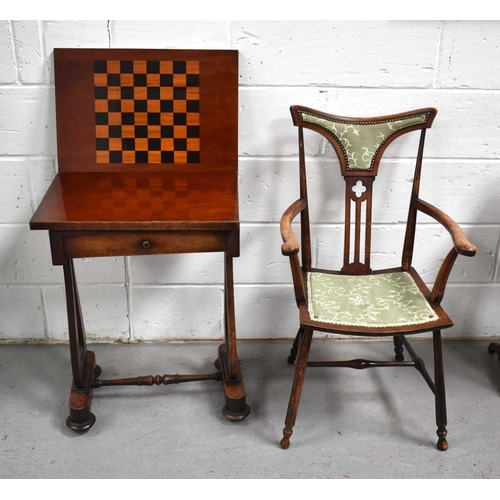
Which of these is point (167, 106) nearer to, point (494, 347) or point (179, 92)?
point (179, 92)

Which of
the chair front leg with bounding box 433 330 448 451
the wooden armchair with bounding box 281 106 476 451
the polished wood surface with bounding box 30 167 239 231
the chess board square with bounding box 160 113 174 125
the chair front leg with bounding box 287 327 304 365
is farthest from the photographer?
the chair front leg with bounding box 287 327 304 365

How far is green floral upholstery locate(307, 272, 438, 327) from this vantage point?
74.0 inches

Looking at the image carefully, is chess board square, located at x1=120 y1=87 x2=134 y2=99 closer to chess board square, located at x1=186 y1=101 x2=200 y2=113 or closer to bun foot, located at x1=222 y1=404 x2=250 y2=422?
chess board square, located at x1=186 y1=101 x2=200 y2=113

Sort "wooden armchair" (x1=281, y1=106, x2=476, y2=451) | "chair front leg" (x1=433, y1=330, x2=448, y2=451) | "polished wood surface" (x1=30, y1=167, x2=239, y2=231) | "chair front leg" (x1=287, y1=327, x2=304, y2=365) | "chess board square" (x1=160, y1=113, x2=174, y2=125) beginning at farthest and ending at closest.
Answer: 1. "chair front leg" (x1=287, y1=327, x2=304, y2=365)
2. "chess board square" (x1=160, y1=113, x2=174, y2=125)
3. "chair front leg" (x1=433, y1=330, x2=448, y2=451)
4. "wooden armchair" (x1=281, y1=106, x2=476, y2=451)
5. "polished wood surface" (x1=30, y1=167, x2=239, y2=231)

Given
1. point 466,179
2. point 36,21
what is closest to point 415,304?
point 466,179

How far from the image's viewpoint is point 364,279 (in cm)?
214

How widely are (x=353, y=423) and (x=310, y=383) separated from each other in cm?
26

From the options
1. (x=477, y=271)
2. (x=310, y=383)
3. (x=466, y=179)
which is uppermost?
(x=466, y=179)

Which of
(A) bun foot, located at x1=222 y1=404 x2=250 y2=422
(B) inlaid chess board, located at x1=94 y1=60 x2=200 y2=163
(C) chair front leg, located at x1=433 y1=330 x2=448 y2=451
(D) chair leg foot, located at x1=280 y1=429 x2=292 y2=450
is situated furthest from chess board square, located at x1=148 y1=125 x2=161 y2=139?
(C) chair front leg, located at x1=433 y1=330 x2=448 y2=451

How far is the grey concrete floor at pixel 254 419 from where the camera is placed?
193 cm

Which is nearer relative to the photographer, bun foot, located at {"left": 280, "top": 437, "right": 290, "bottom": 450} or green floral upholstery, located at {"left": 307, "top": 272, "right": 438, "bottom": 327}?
green floral upholstery, located at {"left": 307, "top": 272, "right": 438, "bottom": 327}

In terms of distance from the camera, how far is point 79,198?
1.92 m

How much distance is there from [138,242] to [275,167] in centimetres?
70

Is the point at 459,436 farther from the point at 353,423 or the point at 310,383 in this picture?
the point at 310,383
